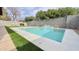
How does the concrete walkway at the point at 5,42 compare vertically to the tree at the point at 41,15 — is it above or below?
below

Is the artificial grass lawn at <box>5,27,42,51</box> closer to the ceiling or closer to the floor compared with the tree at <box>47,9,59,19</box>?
closer to the floor

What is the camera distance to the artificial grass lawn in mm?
1895

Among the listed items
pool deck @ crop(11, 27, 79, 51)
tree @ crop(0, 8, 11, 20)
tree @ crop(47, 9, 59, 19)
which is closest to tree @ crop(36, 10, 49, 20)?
tree @ crop(47, 9, 59, 19)

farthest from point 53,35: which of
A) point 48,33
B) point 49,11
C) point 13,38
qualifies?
point 13,38

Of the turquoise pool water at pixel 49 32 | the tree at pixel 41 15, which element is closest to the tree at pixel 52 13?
the tree at pixel 41 15

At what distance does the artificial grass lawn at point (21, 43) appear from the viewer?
189cm

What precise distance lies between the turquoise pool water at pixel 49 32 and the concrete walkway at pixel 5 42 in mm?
255

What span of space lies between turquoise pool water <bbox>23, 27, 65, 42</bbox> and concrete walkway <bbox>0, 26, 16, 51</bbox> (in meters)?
0.26

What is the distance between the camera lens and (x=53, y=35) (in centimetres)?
192

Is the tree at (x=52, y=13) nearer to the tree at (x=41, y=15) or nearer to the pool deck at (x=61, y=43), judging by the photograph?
the tree at (x=41, y=15)

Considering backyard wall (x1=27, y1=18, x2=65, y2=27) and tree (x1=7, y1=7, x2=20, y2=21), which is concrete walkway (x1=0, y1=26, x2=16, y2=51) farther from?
backyard wall (x1=27, y1=18, x2=65, y2=27)

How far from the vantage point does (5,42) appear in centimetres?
190

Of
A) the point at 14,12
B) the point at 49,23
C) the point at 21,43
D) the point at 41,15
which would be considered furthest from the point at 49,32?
the point at 14,12
